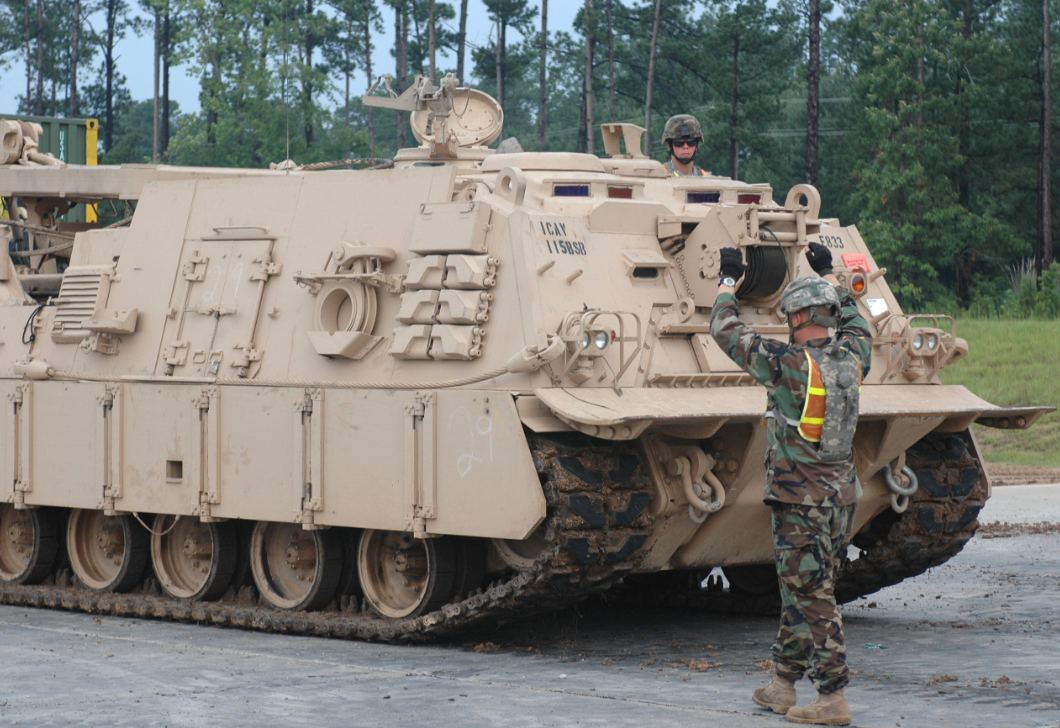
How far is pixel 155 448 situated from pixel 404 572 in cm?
209

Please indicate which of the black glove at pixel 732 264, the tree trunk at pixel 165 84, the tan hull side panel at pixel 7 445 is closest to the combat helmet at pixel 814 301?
the black glove at pixel 732 264

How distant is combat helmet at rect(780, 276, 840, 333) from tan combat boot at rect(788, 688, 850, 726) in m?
1.71

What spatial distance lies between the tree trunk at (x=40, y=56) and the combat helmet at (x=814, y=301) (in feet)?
163

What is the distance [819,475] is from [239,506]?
451 cm

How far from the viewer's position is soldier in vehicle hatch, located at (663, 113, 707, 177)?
12.0 meters

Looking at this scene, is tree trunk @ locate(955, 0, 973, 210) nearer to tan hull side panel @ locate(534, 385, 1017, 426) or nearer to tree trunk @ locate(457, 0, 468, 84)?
tree trunk @ locate(457, 0, 468, 84)

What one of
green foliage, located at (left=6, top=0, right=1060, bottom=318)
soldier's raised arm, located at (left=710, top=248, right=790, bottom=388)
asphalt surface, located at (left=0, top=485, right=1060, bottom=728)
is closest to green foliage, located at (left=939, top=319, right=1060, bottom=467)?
green foliage, located at (left=6, top=0, right=1060, bottom=318)

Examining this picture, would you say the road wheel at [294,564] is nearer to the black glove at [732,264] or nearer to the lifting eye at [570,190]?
the lifting eye at [570,190]

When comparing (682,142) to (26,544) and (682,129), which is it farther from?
(26,544)

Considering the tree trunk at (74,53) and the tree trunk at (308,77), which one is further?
Answer: the tree trunk at (74,53)

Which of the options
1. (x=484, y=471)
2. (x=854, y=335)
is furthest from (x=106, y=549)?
(x=854, y=335)

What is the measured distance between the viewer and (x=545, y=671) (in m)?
9.03

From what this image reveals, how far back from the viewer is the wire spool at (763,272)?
34.3ft

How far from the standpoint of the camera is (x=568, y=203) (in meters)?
10.5
